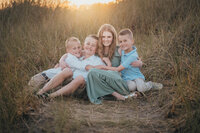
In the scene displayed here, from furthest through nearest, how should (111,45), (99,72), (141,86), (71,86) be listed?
(111,45), (141,86), (99,72), (71,86)

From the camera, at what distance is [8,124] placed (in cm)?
191

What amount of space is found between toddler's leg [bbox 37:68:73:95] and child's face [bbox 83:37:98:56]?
0.58 meters

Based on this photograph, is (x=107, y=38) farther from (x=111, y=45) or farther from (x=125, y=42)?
(x=125, y=42)

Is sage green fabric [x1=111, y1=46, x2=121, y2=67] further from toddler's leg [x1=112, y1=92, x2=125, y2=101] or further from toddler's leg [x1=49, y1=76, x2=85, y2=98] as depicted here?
toddler's leg [x1=49, y1=76, x2=85, y2=98]

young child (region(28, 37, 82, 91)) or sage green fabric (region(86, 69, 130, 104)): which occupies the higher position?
young child (region(28, 37, 82, 91))

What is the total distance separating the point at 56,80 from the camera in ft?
9.75

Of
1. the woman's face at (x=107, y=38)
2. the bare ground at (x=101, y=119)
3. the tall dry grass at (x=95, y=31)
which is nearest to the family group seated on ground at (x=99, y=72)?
the woman's face at (x=107, y=38)

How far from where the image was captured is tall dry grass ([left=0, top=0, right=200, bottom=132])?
2148 mm

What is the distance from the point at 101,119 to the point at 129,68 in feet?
4.66

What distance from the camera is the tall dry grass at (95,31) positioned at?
2148mm

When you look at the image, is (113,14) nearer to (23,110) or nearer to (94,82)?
(94,82)

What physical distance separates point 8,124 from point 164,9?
19.4 feet

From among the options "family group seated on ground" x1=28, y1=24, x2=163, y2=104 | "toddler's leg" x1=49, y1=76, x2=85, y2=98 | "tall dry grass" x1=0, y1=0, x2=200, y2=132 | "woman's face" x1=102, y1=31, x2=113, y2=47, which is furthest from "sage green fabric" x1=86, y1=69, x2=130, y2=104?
"tall dry grass" x1=0, y1=0, x2=200, y2=132

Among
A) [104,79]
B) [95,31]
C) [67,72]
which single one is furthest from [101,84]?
[95,31]
